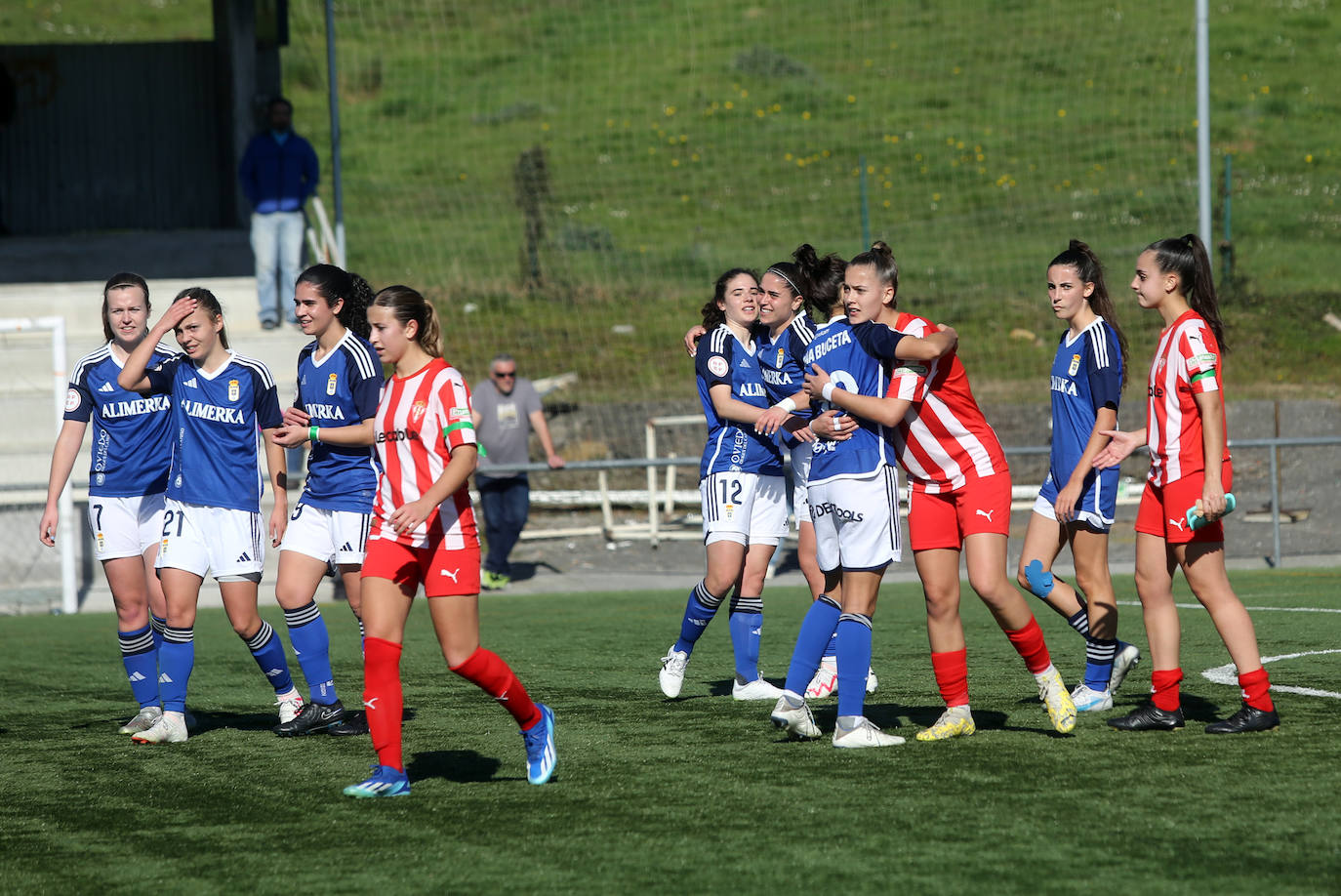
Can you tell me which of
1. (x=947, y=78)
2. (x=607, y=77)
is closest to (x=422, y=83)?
(x=607, y=77)

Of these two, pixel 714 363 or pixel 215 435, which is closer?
pixel 215 435

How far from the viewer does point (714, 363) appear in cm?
640

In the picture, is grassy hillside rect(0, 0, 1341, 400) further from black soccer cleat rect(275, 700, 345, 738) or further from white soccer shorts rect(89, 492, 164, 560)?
black soccer cleat rect(275, 700, 345, 738)

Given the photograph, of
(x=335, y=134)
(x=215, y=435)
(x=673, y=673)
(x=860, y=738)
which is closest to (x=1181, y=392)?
(x=860, y=738)

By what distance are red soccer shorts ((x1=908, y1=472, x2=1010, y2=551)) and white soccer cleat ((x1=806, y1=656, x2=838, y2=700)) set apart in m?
1.34

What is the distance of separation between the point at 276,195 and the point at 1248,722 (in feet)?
36.3

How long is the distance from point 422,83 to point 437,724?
14.9 metres

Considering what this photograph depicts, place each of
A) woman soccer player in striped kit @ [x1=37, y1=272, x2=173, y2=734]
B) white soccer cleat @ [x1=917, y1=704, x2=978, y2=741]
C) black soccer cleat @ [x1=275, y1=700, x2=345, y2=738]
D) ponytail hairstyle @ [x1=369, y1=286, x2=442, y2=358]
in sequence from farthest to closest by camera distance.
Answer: woman soccer player in striped kit @ [x1=37, y1=272, x2=173, y2=734], black soccer cleat @ [x1=275, y1=700, x2=345, y2=738], white soccer cleat @ [x1=917, y1=704, x2=978, y2=741], ponytail hairstyle @ [x1=369, y1=286, x2=442, y2=358]

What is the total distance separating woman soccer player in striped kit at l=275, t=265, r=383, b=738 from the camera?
5.78 meters

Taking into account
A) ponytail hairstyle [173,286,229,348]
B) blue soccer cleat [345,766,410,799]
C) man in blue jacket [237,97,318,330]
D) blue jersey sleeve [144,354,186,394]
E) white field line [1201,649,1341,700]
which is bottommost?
white field line [1201,649,1341,700]

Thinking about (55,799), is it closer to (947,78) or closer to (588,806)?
(588,806)

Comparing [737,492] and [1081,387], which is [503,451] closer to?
[737,492]

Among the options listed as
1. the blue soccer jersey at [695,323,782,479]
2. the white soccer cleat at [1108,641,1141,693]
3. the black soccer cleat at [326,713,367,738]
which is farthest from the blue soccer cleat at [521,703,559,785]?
the white soccer cleat at [1108,641,1141,693]

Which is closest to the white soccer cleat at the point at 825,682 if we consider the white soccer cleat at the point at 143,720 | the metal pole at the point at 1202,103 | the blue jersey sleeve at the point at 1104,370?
the blue jersey sleeve at the point at 1104,370
